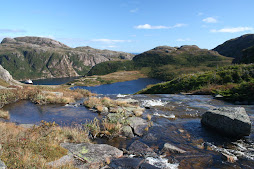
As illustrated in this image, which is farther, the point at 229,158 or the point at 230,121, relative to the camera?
the point at 230,121

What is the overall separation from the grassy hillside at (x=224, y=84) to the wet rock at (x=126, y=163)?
64.5 feet

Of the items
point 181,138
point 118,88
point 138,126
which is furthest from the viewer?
point 118,88

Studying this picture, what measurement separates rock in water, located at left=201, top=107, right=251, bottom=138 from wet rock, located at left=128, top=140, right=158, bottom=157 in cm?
567

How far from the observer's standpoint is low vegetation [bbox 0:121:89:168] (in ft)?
18.7

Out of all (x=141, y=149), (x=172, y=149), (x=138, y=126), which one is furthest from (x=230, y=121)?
(x=141, y=149)

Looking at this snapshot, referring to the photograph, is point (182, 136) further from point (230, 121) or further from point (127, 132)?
point (127, 132)

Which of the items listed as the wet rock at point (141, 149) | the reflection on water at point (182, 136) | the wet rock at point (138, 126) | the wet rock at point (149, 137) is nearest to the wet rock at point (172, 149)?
the reflection on water at point (182, 136)

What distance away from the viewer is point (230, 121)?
10.8 metres

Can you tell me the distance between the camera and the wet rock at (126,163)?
23.3ft

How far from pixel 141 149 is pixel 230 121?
630cm

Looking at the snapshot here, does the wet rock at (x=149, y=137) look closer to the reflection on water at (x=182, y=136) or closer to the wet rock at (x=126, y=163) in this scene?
the reflection on water at (x=182, y=136)

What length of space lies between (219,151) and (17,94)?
22.6 meters

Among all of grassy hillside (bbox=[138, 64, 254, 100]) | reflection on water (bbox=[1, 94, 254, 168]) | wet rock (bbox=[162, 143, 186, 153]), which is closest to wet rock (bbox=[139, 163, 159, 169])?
reflection on water (bbox=[1, 94, 254, 168])

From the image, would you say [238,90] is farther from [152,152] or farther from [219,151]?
[152,152]
